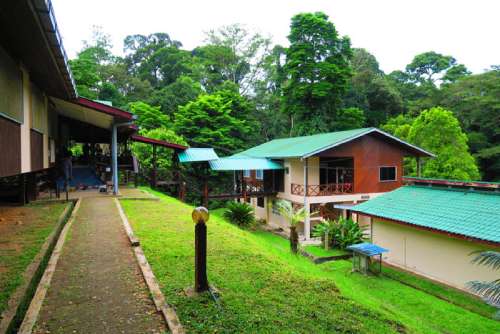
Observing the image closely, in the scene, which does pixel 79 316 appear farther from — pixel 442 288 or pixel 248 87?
pixel 248 87

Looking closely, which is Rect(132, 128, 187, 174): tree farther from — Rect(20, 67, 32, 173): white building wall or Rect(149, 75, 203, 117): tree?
Rect(20, 67, 32, 173): white building wall

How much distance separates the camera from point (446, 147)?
24.3 meters

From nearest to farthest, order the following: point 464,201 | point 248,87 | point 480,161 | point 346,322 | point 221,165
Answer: point 346,322 < point 464,201 < point 221,165 < point 480,161 < point 248,87

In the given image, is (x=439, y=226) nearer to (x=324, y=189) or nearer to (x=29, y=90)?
(x=324, y=189)

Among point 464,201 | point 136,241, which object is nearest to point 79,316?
point 136,241

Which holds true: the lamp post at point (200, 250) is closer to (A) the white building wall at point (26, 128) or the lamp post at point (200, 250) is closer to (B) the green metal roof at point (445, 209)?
(A) the white building wall at point (26, 128)

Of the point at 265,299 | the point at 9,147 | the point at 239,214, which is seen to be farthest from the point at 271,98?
the point at 265,299

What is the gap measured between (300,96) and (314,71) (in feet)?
10.5

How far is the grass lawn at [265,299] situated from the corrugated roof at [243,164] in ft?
32.7

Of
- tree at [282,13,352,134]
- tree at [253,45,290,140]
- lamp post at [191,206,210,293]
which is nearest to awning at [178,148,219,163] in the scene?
lamp post at [191,206,210,293]

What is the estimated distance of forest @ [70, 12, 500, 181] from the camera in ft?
90.9

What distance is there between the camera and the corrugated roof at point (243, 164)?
2036 cm

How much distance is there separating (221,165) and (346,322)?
619 inches

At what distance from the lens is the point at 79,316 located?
14.4ft
